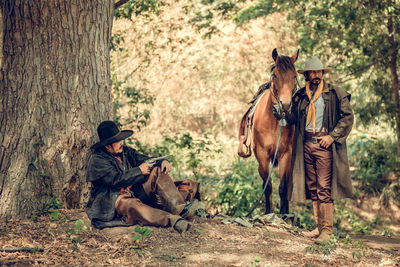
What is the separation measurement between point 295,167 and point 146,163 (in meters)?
1.91

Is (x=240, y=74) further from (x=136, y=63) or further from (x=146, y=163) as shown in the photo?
(x=146, y=163)

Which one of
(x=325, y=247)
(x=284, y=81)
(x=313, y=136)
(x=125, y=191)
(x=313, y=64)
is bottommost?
(x=325, y=247)

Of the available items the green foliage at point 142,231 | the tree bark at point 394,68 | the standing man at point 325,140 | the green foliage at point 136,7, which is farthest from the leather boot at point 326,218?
the green foliage at point 136,7

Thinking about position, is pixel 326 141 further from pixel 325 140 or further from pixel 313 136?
pixel 313 136

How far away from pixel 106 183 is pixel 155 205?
715 millimetres

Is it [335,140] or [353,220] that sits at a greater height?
[335,140]

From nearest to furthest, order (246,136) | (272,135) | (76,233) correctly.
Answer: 1. (76,233)
2. (272,135)
3. (246,136)

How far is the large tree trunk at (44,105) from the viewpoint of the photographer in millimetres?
5750

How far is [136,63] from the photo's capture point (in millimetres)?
12312

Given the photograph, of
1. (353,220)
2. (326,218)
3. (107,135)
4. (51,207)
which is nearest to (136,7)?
(107,135)

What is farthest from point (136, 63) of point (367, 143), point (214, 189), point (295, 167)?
point (295, 167)

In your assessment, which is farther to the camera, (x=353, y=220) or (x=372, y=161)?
(x=372, y=161)

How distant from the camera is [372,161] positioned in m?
12.0

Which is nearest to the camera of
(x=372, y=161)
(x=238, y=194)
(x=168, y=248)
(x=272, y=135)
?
(x=168, y=248)
